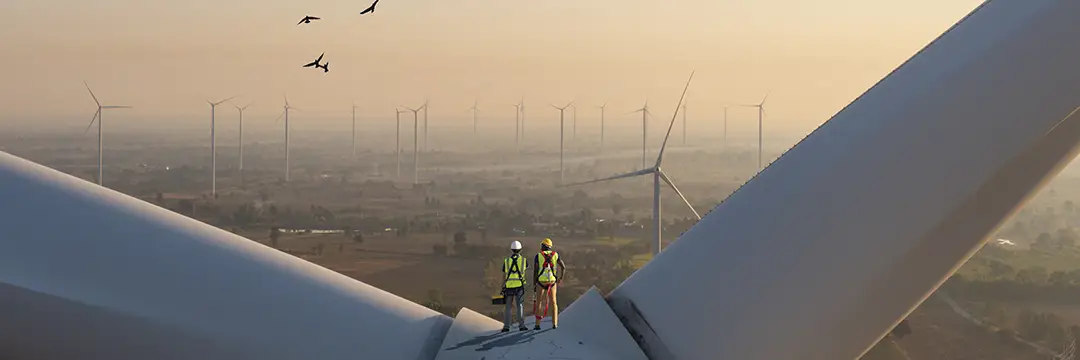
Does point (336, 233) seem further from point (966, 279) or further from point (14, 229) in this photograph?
point (14, 229)

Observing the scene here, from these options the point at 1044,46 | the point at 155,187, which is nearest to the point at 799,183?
the point at 1044,46

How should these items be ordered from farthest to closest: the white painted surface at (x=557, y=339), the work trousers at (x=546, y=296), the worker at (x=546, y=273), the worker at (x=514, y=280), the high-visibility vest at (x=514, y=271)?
the high-visibility vest at (x=514, y=271)
the worker at (x=546, y=273)
the worker at (x=514, y=280)
the work trousers at (x=546, y=296)
the white painted surface at (x=557, y=339)

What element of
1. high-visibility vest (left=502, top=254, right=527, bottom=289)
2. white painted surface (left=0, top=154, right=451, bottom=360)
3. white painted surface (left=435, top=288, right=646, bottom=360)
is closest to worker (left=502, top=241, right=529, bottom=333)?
high-visibility vest (left=502, top=254, right=527, bottom=289)

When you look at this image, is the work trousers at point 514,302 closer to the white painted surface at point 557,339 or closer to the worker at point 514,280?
the worker at point 514,280

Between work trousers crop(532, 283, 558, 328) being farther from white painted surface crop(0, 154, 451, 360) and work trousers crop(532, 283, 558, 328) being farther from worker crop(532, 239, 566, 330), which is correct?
white painted surface crop(0, 154, 451, 360)

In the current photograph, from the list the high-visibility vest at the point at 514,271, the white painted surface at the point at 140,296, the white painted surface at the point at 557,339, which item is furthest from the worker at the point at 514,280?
the white painted surface at the point at 140,296

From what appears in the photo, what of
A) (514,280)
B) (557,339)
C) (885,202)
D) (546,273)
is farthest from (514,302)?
(885,202)
